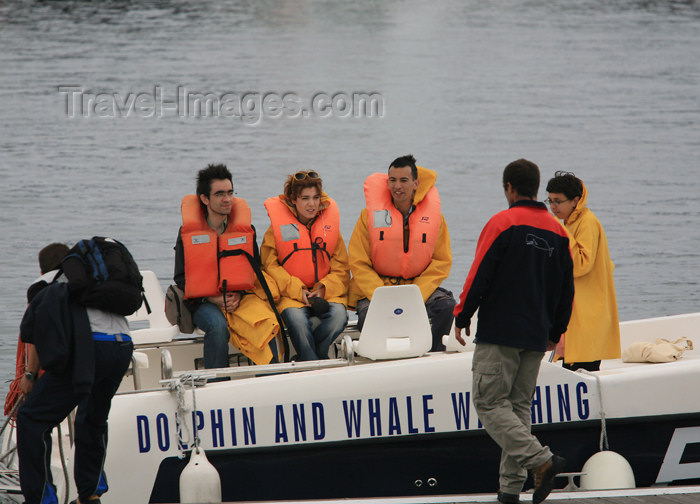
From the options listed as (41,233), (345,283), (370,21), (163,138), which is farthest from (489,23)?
(345,283)

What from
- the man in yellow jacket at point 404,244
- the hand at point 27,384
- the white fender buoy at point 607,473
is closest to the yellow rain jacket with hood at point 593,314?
the white fender buoy at point 607,473

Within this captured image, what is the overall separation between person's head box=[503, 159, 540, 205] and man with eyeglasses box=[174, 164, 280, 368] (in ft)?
5.85

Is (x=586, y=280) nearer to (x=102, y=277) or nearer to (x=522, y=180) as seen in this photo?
(x=522, y=180)

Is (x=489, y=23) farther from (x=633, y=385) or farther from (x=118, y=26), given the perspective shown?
(x=633, y=385)

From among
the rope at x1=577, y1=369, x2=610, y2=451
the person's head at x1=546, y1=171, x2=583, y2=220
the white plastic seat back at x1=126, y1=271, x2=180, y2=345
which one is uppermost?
the person's head at x1=546, y1=171, x2=583, y2=220

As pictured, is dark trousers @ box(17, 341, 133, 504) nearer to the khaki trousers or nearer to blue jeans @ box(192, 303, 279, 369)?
blue jeans @ box(192, 303, 279, 369)

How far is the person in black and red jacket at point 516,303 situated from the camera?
3.69 metres

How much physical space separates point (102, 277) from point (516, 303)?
157cm

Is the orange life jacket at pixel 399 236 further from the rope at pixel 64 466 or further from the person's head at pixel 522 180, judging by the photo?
the rope at pixel 64 466

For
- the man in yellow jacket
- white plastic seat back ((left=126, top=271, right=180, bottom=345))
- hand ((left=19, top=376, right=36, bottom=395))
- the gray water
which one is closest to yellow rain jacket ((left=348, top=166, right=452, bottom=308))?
the man in yellow jacket

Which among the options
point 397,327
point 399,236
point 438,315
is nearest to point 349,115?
point 399,236

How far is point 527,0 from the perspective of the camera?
39.3m

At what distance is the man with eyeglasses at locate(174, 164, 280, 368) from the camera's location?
509 centimetres

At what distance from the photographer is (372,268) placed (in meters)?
5.45
